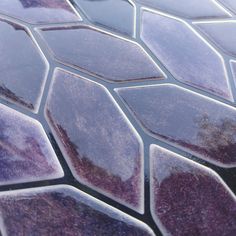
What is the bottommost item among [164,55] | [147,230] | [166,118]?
[147,230]

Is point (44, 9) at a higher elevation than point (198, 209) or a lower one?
higher

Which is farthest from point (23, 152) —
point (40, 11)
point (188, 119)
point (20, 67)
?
point (40, 11)

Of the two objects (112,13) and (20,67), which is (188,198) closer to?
(20,67)

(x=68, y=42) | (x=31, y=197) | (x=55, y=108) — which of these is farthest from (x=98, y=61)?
(x=31, y=197)

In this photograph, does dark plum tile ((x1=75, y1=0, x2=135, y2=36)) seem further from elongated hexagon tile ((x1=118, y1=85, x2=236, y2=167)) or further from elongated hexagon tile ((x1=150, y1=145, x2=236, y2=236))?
elongated hexagon tile ((x1=150, y1=145, x2=236, y2=236))

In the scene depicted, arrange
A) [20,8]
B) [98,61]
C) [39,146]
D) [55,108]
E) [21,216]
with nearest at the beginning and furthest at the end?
[21,216]
[39,146]
[55,108]
[98,61]
[20,8]

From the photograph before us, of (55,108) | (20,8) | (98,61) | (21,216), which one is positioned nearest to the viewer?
(21,216)

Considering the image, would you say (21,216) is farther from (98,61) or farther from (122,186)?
(98,61)
